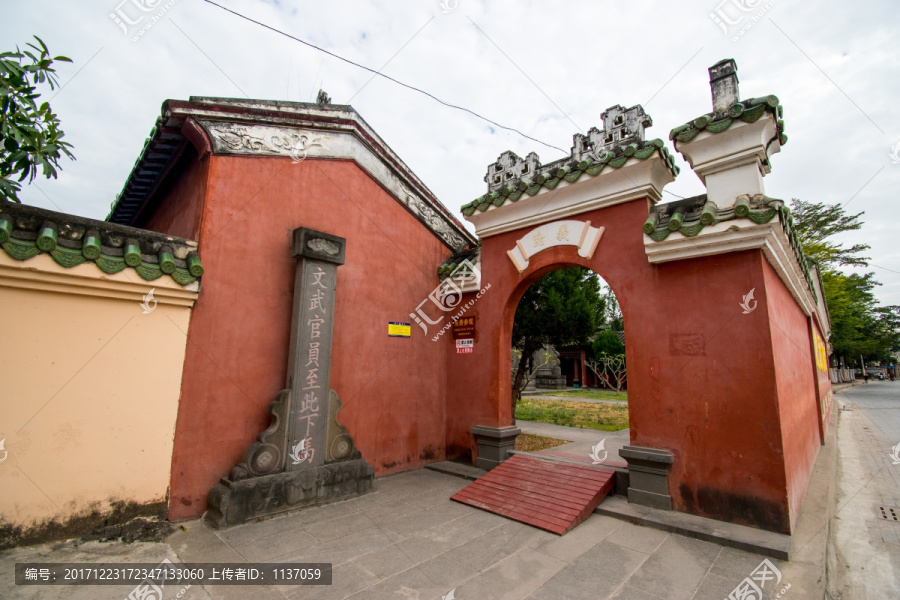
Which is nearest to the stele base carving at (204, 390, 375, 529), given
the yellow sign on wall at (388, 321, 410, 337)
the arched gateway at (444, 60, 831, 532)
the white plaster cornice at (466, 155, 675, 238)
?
the yellow sign on wall at (388, 321, 410, 337)

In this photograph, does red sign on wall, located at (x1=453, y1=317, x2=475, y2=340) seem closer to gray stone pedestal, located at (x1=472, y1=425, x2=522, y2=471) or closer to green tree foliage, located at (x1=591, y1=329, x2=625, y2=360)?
gray stone pedestal, located at (x1=472, y1=425, x2=522, y2=471)

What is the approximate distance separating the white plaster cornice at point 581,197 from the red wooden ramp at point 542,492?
3.23m

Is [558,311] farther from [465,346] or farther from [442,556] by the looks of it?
[442,556]

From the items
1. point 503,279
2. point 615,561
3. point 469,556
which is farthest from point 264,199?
point 615,561

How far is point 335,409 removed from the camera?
4.79m

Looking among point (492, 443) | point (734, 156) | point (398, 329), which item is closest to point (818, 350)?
point (734, 156)

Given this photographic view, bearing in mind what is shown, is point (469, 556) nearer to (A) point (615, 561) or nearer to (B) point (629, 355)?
(A) point (615, 561)

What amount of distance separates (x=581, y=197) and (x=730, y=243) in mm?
1832

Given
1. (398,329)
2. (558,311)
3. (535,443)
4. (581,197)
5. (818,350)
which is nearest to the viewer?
(581,197)

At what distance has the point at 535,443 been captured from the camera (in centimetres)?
731

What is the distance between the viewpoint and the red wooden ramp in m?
3.96

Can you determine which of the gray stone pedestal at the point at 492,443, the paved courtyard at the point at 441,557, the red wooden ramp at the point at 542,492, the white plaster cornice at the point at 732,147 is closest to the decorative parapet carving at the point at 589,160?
the white plaster cornice at the point at 732,147

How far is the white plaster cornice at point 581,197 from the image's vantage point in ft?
15.4

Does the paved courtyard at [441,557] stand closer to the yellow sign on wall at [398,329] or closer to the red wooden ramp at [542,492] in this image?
the red wooden ramp at [542,492]
